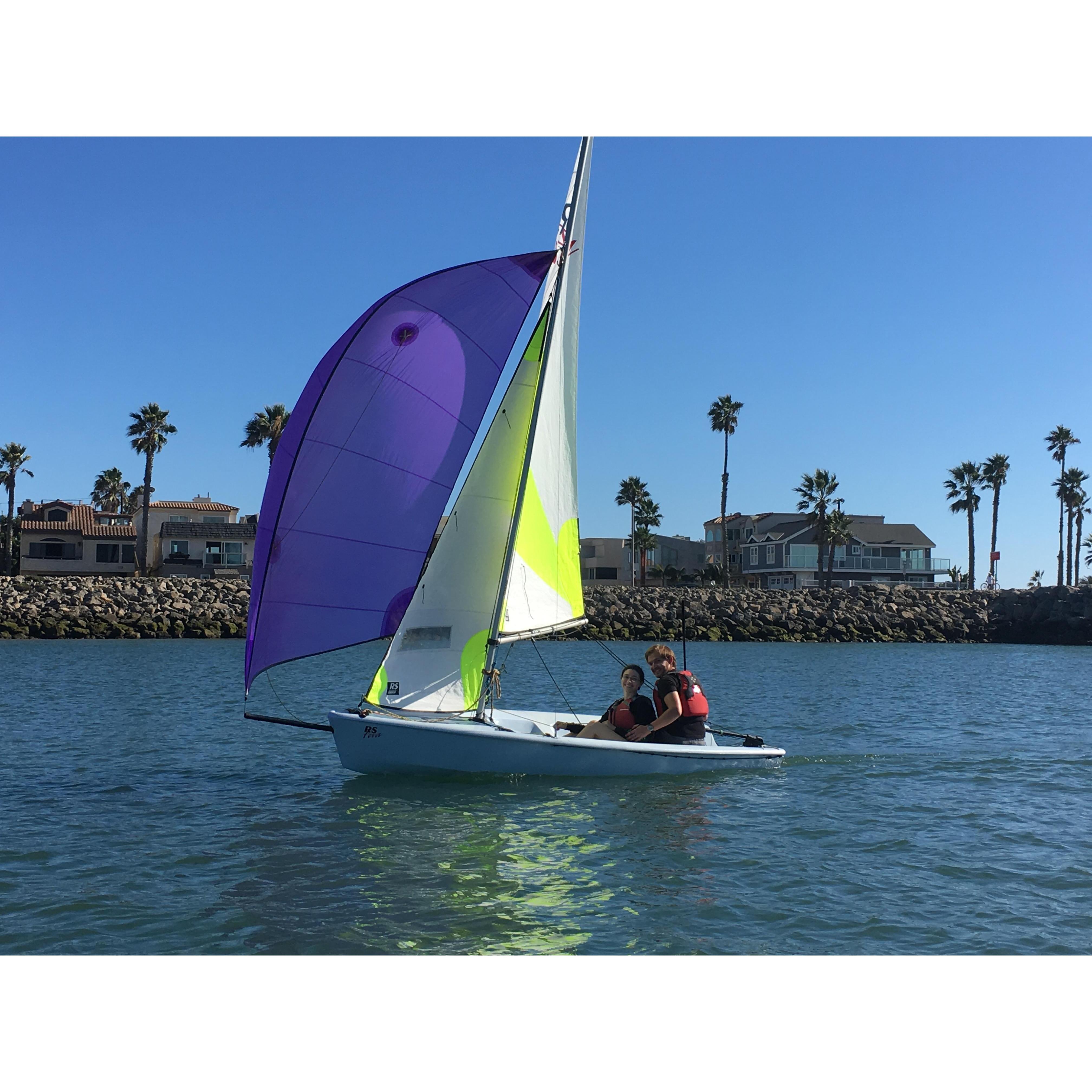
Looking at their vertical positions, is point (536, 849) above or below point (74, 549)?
below

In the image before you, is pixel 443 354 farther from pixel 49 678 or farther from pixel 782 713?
pixel 49 678

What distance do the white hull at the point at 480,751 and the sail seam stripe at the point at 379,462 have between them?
265 centimetres

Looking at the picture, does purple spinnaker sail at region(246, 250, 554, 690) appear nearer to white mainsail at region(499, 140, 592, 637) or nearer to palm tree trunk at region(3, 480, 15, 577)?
white mainsail at region(499, 140, 592, 637)

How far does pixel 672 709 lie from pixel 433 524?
12.7ft

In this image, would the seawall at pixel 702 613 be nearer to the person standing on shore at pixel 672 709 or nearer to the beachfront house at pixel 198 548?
the beachfront house at pixel 198 548

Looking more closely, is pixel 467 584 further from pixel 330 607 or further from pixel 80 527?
pixel 80 527

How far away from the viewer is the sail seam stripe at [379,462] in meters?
12.2

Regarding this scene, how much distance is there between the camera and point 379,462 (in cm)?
1246

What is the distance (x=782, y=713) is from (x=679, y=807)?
1130 cm

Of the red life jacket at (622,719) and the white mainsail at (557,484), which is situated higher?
the white mainsail at (557,484)

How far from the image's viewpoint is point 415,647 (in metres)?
13.0

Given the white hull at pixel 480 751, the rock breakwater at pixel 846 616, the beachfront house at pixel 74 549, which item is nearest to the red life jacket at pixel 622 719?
A: the white hull at pixel 480 751

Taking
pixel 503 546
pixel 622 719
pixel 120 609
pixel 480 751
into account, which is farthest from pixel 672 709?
pixel 120 609

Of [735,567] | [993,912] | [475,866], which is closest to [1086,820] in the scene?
[993,912]
